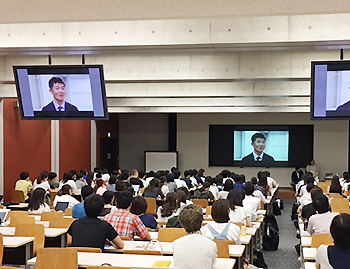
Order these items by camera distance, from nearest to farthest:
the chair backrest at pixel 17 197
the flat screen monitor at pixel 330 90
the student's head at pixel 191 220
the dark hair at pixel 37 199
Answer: the student's head at pixel 191 220, the flat screen monitor at pixel 330 90, the dark hair at pixel 37 199, the chair backrest at pixel 17 197

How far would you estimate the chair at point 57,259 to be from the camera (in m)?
5.22

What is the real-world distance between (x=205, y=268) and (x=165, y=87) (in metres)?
9.28

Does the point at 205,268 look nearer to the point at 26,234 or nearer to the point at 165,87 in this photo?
the point at 26,234

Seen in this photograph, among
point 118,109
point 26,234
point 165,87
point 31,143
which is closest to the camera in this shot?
point 26,234

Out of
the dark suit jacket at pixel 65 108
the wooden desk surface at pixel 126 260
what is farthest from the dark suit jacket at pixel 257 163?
the wooden desk surface at pixel 126 260

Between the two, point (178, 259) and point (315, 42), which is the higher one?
point (315, 42)

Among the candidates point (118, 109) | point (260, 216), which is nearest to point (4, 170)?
point (118, 109)

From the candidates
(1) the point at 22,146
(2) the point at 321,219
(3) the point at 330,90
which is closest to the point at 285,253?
(2) the point at 321,219

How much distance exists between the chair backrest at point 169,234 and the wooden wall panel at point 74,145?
12745 millimetres

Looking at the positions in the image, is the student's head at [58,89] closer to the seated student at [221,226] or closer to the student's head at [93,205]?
the student's head at [93,205]

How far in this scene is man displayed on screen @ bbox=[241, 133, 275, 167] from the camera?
2416 centimetres

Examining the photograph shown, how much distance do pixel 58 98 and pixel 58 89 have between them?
169 mm

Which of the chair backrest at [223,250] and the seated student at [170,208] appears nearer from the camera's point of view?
the chair backrest at [223,250]

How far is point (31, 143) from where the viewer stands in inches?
661
